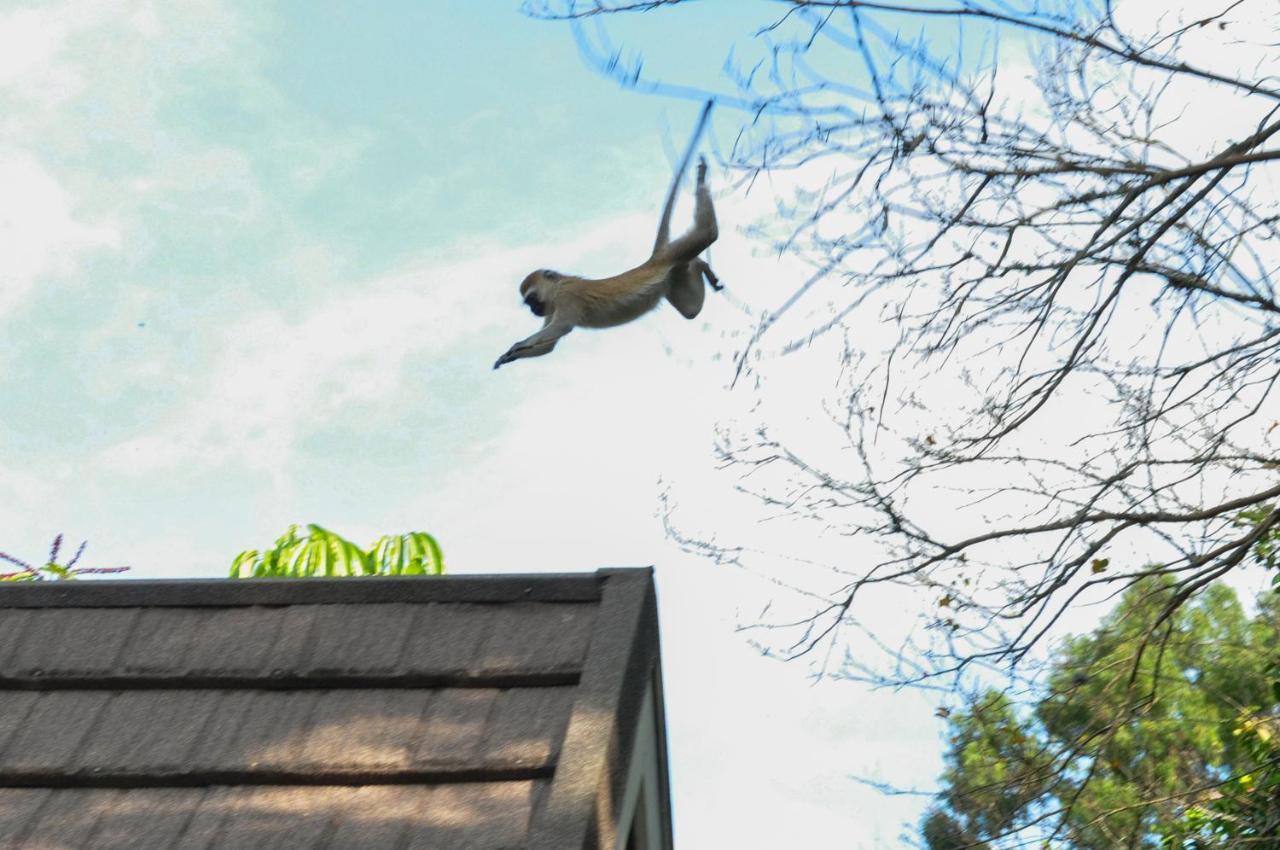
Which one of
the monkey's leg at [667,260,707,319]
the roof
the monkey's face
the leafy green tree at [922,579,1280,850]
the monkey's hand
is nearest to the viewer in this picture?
the roof

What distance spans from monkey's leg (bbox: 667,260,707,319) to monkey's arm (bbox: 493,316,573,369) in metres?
0.66

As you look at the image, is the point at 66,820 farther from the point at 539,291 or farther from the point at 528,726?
the point at 539,291

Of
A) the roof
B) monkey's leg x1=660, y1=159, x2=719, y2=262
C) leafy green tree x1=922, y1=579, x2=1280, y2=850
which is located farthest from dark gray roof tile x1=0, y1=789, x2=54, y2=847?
monkey's leg x1=660, y1=159, x2=719, y2=262

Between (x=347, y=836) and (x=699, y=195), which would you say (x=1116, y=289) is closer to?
(x=699, y=195)

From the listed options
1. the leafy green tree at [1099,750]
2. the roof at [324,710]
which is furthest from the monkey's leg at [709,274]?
the roof at [324,710]

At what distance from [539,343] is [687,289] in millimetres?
867

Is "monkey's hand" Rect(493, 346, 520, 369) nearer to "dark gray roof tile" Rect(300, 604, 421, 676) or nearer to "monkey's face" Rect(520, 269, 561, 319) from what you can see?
"monkey's face" Rect(520, 269, 561, 319)

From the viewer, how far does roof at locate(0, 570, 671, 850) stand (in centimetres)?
230

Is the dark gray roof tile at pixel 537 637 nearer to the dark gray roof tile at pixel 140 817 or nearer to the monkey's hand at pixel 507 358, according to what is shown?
the dark gray roof tile at pixel 140 817

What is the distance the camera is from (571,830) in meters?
2.14

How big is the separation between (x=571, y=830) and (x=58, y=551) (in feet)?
21.3

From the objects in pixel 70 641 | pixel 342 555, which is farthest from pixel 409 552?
pixel 70 641

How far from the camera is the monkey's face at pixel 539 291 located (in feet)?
26.9

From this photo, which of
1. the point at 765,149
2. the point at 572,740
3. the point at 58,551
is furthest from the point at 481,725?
the point at 58,551
